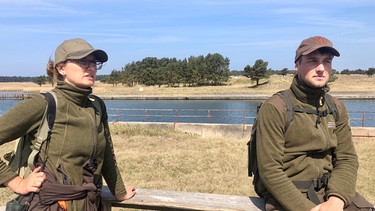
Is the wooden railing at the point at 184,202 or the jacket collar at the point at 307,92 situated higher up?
the jacket collar at the point at 307,92

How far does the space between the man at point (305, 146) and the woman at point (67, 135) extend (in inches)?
41.9

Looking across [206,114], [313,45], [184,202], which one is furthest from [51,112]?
[206,114]

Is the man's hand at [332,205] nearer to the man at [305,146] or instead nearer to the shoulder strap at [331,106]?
the man at [305,146]

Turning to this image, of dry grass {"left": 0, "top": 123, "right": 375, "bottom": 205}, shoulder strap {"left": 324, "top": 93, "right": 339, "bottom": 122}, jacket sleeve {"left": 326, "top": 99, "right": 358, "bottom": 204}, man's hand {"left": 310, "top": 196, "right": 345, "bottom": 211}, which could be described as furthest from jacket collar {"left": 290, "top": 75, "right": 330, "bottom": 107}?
dry grass {"left": 0, "top": 123, "right": 375, "bottom": 205}

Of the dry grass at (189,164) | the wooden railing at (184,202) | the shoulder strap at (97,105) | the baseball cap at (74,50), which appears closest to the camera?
the baseball cap at (74,50)

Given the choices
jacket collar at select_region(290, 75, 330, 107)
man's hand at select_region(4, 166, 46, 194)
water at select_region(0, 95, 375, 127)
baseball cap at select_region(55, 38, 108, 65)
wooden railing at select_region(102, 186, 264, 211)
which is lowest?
water at select_region(0, 95, 375, 127)

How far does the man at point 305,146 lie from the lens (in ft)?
7.27

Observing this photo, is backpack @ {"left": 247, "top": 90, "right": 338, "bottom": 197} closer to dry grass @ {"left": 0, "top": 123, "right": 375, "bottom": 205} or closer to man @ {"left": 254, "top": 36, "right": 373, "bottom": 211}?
man @ {"left": 254, "top": 36, "right": 373, "bottom": 211}

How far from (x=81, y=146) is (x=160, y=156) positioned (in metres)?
7.39

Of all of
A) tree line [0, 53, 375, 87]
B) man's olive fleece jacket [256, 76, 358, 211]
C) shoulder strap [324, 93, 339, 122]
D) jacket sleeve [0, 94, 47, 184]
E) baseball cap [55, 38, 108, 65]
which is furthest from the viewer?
tree line [0, 53, 375, 87]

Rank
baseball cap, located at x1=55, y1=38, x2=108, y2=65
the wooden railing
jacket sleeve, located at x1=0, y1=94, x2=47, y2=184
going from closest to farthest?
jacket sleeve, located at x1=0, y1=94, x2=47, y2=184, baseball cap, located at x1=55, y1=38, x2=108, y2=65, the wooden railing

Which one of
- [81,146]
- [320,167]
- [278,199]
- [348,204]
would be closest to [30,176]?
[81,146]

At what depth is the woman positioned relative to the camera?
198 centimetres

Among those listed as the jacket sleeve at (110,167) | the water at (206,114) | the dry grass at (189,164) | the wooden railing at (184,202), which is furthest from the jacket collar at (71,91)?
the water at (206,114)
